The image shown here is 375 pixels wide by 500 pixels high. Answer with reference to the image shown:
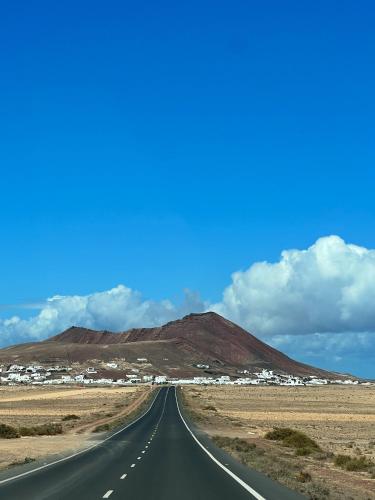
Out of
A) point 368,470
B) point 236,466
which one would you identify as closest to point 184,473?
point 236,466

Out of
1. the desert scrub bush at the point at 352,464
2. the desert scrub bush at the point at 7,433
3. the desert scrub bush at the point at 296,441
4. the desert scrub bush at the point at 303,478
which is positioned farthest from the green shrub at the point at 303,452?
the desert scrub bush at the point at 7,433

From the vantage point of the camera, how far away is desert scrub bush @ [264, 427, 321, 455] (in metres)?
39.8

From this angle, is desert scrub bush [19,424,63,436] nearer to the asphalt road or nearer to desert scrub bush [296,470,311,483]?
the asphalt road

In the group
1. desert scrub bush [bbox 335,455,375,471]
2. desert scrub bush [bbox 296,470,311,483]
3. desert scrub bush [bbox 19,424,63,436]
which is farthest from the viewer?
desert scrub bush [bbox 19,424,63,436]

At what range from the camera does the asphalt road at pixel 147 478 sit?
19.6 metres

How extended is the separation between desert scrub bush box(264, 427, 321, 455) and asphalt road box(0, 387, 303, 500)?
5207 millimetres

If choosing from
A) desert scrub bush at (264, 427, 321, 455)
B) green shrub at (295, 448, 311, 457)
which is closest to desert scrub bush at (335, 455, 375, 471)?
green shrub at (295, 448, 311, 457)

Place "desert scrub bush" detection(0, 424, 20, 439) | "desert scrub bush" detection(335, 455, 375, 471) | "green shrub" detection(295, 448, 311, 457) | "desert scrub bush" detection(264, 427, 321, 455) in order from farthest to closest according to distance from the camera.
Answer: "desert scrub bush" detection(0, 424, 20, 439) < "desert scrub bush" detection(264, 427, 321, 455) < "green shrub" detection(295, 448, 311, 457) < "desert scrub bush" detection(335, 455, 375, 471)

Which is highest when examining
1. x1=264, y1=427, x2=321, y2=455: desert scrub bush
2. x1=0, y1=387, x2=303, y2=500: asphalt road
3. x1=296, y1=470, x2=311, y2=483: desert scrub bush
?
x1=264, y1=427, x2=321, y2=455: desert scrub bush

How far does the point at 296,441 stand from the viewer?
4444 cm

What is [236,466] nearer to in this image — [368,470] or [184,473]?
[184,473]

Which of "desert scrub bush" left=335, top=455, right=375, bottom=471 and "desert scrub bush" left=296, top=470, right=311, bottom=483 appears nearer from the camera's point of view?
"desert scrub bush" left=296, top=470, right=311, bottom=483

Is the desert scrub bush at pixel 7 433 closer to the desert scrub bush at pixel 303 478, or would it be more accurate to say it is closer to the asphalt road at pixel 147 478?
the asphalt road at pixel 147 478

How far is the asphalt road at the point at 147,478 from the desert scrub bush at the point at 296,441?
17.1 ft
